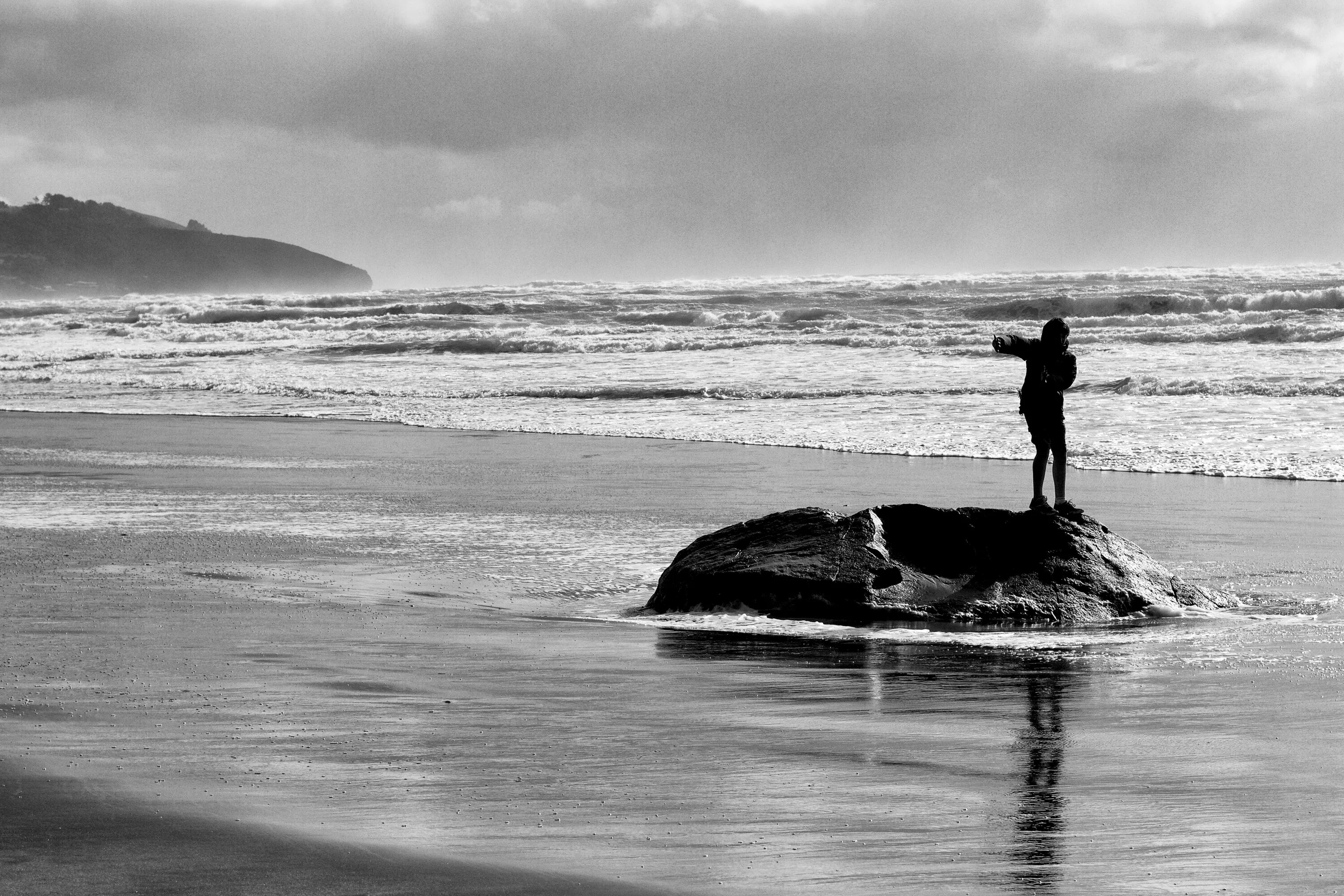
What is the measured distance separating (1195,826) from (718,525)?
704 cm

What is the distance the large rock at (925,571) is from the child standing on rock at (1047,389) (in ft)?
3.46

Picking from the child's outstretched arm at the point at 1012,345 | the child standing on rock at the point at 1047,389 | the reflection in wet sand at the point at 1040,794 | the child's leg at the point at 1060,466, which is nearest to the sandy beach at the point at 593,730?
the reflection in wet sand at the point at 1040,794

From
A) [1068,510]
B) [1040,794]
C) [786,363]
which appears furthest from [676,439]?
[1040,794]

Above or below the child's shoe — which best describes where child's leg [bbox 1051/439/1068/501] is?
above

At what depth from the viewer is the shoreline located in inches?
547

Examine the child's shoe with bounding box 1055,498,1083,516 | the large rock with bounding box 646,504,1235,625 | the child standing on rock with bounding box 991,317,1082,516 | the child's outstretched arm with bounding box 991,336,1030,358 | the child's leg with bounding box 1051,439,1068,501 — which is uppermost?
the child's outstretched arm with bounding box 991,336,1030,358

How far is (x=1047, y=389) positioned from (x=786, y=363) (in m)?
21.0

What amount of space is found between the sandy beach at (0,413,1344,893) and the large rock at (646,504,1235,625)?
0.42 meters

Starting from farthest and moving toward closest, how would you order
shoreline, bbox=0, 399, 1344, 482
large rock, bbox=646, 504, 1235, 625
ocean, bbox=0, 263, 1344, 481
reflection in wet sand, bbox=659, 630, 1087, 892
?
1. ocean, bbox=0, 263, 1344, 481
2. shoreline, bbox=0, 399, 1344, 482
3. large rock, bbox=646, 504, 1235, 625
4. reflection in wet sand, bbox=659, 630, 1087, 892

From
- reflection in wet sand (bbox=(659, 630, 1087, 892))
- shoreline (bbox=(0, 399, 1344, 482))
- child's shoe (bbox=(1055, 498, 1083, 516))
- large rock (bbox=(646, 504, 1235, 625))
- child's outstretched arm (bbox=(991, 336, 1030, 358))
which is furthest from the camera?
shoreline (bbox=(0, 399, 1344, 482))

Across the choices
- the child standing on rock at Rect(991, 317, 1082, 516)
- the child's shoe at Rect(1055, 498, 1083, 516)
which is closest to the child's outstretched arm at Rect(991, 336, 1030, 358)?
the child standing on rock at Rect(991, 317, 1082, 516)

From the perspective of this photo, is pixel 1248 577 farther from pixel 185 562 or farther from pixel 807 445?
pixel 807 445

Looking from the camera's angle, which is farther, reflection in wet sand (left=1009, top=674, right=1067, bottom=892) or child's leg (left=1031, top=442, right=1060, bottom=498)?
child's leg (left=1031, top=442, right=1060, bottom=498)

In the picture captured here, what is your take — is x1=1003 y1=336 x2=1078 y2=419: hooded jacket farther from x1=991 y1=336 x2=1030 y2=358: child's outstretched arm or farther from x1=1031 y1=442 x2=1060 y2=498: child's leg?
x1=1031 y1=442 x2=1060 y2=498: child's leg
